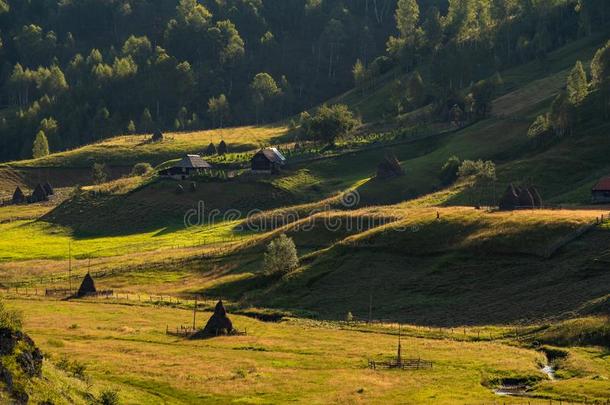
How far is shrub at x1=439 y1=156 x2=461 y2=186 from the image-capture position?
169000 mm

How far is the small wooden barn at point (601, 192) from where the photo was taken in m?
132

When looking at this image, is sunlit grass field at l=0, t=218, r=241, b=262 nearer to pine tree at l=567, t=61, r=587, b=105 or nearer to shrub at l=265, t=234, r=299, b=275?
shrub at l=265, t=234, r=299, b=275

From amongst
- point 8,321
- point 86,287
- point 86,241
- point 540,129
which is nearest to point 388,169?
point 540,129

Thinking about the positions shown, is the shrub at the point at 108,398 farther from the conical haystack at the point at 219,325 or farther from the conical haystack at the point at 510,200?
the conical haystack at the point at 510,200

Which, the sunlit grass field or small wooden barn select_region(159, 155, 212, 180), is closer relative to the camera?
the sunlit grass field

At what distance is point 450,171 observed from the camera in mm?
169750

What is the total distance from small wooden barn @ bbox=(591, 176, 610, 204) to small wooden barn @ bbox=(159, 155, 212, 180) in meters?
86.9

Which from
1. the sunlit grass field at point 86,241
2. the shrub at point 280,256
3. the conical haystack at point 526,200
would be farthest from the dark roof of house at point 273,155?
the conical haystack at point 526,200

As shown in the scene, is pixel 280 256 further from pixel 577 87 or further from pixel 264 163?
pixel 577 87

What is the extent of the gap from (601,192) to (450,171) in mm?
40976

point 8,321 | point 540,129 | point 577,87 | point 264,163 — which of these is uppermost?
point 577,87

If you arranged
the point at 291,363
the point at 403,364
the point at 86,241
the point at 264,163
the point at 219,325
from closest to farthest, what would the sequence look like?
1. the point at 403,364
2. the point at 291,363
3. the point at 219,325
4. the point at 86,241
5. the point at 264,163

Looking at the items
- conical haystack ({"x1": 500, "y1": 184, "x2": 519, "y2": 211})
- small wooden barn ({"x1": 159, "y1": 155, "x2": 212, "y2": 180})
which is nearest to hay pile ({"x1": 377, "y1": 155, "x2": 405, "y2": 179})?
small wooden barn ({"x1": 159, "y1": 155, "x2": 212, "y2": 180})

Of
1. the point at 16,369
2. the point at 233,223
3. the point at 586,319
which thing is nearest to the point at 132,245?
the point at 233,223
